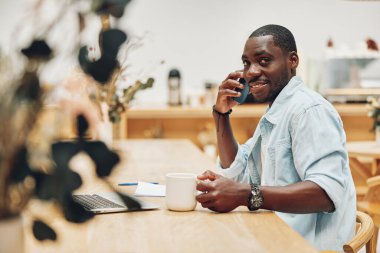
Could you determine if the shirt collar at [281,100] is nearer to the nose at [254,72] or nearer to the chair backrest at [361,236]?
the nose at [254,72]

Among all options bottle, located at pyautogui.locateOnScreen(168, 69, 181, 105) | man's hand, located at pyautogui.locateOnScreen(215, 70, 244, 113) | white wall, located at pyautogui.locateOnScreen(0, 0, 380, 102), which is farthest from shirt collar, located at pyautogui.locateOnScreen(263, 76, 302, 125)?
white wall, located at pyautogui.locateOnScreen(0, 0, 380, 102)

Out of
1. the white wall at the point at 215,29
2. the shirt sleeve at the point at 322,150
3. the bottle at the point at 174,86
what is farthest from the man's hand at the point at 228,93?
the white wall at the point at 215,29

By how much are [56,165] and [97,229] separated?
607mm

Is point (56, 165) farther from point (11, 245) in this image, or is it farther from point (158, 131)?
point (158, 131)

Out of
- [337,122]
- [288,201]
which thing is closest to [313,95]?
[337,122]

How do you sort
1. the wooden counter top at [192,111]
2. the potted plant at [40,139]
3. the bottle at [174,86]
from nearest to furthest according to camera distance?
the potted plant at [40,139]
the wooden counter top at [192,111]
the bottle at [174,86]

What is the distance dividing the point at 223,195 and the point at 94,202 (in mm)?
377

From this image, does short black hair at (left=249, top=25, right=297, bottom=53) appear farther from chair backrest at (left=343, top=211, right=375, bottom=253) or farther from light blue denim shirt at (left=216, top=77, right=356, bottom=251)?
chair backrest at (left=343, top=211, right=375, bottom=253)

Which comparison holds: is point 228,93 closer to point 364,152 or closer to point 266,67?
point 266,67

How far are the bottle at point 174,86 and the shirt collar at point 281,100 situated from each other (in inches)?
133

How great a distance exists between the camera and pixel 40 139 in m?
0.74

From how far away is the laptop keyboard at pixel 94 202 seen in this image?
1513mm

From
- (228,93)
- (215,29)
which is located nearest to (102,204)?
(228,93)

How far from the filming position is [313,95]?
1.69 m
